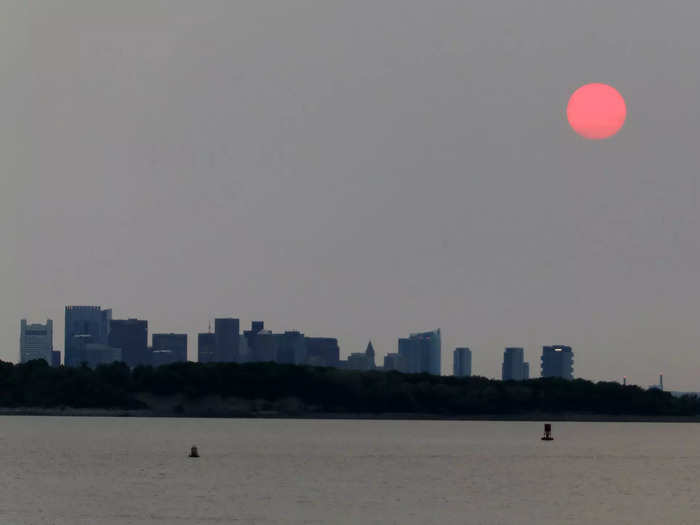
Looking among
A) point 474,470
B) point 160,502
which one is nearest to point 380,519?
point 160,502

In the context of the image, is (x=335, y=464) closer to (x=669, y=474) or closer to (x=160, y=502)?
(x=669, y=474)

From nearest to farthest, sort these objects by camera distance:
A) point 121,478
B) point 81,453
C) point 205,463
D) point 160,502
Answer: point 160,502, point 121,478, point 205,463, point 81,453

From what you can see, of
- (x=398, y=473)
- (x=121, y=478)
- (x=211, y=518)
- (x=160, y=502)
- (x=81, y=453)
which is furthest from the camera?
(x=81, y=453)

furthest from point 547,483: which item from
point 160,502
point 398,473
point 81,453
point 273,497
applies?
point 81,453

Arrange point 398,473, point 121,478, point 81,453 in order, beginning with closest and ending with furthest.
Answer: point 121,478 → point 398,473 → point 81,453

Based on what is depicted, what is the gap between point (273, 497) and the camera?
12144 cm

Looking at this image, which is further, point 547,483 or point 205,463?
point 205,463

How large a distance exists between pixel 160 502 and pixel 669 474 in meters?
67.0

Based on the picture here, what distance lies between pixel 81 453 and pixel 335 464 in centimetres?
3702

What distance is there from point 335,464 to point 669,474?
34.8m

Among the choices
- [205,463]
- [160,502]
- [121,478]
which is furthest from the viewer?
[205,463]

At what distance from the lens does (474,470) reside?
16275 cm

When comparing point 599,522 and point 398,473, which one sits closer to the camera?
point 599,522

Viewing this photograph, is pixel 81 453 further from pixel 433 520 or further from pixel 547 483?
pixel 433 520
